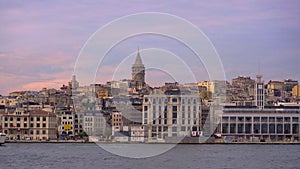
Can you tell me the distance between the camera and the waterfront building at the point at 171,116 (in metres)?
46.5

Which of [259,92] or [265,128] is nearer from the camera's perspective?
[265,128]

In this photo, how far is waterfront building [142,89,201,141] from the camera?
4653 cm

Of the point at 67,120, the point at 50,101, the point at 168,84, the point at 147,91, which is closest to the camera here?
the point at 67,120

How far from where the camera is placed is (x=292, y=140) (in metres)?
48.1

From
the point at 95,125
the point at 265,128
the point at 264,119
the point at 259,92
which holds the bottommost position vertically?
the point at 265,128

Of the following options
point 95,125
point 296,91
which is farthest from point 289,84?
point 95,125

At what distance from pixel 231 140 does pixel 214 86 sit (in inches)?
561

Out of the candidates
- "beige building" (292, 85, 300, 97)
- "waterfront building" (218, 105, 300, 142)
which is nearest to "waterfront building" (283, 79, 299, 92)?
"beige building" (292, 85, 300, 97)

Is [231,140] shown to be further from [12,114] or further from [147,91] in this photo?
[12,114]

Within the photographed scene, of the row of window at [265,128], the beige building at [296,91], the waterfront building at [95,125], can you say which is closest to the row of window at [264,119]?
the row of window at [265,128]

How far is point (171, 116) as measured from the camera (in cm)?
→ 4697

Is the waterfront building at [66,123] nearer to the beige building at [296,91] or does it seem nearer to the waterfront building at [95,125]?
the waterfront building at [95,125]

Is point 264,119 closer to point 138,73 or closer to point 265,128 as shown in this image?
point 265,128

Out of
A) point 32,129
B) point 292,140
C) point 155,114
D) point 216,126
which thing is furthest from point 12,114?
point 292,140
